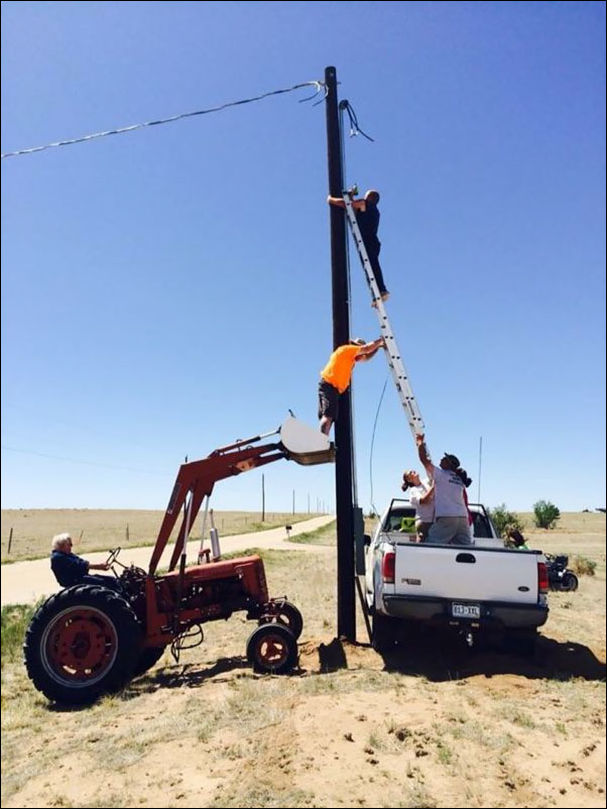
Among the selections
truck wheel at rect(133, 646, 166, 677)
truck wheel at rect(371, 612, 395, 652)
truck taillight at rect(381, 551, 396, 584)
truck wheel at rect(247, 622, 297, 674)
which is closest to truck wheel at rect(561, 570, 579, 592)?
truck wheel at rect(371, 612, 395, 652)

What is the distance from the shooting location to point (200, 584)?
21.9 ft

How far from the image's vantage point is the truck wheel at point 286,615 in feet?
22.6

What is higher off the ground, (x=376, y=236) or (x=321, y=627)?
(x=376, y=236)

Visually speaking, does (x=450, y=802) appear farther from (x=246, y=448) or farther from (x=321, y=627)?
(x=321, y=627)

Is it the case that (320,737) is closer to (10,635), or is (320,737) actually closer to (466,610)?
(10,635)

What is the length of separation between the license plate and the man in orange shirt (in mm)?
2427

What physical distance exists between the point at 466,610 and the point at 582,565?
3724 millimetres

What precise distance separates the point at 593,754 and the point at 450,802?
4.82ft

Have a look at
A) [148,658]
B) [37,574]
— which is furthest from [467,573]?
[37,574]

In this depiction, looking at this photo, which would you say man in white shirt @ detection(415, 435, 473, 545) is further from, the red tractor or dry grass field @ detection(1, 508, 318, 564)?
dry grass field @ detection(1, 508, 318, 564)

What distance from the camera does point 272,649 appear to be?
6.55 m

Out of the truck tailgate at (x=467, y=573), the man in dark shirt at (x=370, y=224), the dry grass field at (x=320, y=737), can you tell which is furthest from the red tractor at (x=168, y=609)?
the man in dark shirt at (x=370, y=224)

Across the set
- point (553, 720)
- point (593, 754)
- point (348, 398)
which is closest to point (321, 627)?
point (348, 398)

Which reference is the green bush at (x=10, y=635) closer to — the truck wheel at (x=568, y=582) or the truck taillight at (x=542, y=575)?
the truck taillight at (x=542, y=575)
